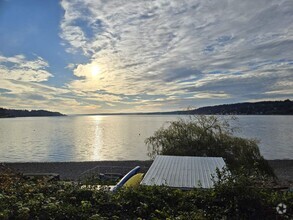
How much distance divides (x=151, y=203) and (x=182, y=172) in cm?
456

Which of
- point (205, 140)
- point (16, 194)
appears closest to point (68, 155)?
point (205, 140)

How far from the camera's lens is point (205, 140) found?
1900 centimetres

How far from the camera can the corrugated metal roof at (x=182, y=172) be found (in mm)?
7680

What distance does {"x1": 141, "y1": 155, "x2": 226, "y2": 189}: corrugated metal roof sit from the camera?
25.2 feet

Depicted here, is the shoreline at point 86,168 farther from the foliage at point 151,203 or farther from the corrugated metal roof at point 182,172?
the foliage at point 151,203

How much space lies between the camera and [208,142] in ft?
62.3

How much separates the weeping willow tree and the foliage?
1360cm

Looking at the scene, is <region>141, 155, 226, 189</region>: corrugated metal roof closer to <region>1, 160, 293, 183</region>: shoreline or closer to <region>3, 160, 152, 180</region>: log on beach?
<region>1, 160, 293, 183</region>: shoreline

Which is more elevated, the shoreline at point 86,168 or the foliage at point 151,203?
the foliage at point 151,203

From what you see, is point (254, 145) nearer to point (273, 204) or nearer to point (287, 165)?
point (287, 165)

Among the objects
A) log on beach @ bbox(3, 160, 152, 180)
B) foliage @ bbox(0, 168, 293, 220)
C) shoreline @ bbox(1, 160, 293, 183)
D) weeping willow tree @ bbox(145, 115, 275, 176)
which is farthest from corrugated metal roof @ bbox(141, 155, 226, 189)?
log on beach @ bbox(3, 160, 152, 180)

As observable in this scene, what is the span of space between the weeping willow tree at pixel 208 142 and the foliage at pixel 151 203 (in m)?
13.6

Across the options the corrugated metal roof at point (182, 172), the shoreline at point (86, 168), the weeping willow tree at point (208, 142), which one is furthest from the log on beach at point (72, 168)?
the corrugated metal roof at point (182, 172)

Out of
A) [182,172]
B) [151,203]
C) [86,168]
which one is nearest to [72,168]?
[86,168]
